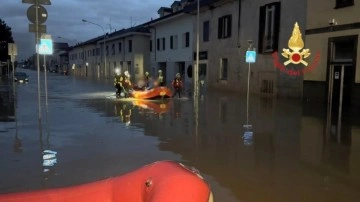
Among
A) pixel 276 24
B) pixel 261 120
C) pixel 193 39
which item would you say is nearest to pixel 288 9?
pixel 276 24

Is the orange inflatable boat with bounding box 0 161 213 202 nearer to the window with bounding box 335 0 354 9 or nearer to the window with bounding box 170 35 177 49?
the window with bounding box 335 0 354 9

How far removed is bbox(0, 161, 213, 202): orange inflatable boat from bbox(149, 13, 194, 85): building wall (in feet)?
118

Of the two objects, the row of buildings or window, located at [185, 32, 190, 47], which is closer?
the row of buildings

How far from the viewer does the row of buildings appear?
1888cm

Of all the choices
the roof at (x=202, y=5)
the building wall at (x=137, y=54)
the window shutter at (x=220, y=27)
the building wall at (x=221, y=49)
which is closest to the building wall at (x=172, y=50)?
the roof at (x=202, y=5)

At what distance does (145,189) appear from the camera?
2.73 m

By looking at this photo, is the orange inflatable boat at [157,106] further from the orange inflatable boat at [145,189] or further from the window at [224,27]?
the window at [224,27]

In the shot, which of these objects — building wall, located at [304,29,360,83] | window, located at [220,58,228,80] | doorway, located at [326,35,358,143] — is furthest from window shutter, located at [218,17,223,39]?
doorway, located at [326,35,358,143]

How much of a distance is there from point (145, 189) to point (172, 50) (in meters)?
41.2

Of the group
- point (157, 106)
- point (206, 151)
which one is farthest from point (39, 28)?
point (157, 106)

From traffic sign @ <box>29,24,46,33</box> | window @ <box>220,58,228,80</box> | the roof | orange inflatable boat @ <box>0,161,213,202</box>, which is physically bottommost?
orange inflatable boat @ <box>0,161,213,202</box>

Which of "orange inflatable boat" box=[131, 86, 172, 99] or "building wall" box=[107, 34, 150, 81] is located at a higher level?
"building wall" box=[107, 34, 150, 81]

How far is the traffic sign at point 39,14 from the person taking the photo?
33.4 ft

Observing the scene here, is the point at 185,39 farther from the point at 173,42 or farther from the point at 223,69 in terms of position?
the point at 223,69
